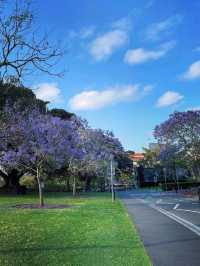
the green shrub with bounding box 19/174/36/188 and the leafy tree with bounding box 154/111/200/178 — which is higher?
the leafy tree with bounding box 154/111/200/178

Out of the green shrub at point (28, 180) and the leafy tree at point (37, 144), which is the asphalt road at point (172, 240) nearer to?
the leafy tree at point (37, 144)

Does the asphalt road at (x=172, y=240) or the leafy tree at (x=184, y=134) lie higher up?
the leafy tree at (x=184, y=134)

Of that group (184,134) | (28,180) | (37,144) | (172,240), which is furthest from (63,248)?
(28,180)

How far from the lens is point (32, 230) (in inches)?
603

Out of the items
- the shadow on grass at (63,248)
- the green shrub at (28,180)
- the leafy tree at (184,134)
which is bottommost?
the shadow on grass at (63,248)

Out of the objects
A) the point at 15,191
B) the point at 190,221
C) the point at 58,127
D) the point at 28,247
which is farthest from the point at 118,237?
the point at 15,191

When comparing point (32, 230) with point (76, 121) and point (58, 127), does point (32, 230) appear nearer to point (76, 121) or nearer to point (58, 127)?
point (58, 127)

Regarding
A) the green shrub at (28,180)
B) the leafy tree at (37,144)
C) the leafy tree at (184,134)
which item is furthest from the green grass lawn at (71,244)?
the green shrub at (28,180)

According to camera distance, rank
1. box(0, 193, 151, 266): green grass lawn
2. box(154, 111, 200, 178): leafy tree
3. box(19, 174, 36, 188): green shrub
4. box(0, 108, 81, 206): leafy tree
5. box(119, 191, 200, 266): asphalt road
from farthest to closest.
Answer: box(19, 174, 36, 188): green shrub → box(154, 111, 200, 178): leafy tree → box(0, 108, 81, 206): leafy tree → box(119, 191, 200, 266): asphalt road → box(0, 193, 151, 266): green grass lawn

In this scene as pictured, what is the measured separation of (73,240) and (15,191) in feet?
139

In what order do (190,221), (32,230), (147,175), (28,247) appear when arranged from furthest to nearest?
(147,175), (190,221), (32,230), (28,247)

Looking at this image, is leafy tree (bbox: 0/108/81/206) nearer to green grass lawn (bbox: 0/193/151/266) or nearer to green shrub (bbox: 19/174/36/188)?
green grass lawn (bbox: 0/193/151/266)

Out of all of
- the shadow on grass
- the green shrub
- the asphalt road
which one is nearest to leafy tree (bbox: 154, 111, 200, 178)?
the green shrub

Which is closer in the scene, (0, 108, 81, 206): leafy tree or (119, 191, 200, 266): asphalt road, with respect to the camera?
(119, 191, 200, 266): asphalt road
